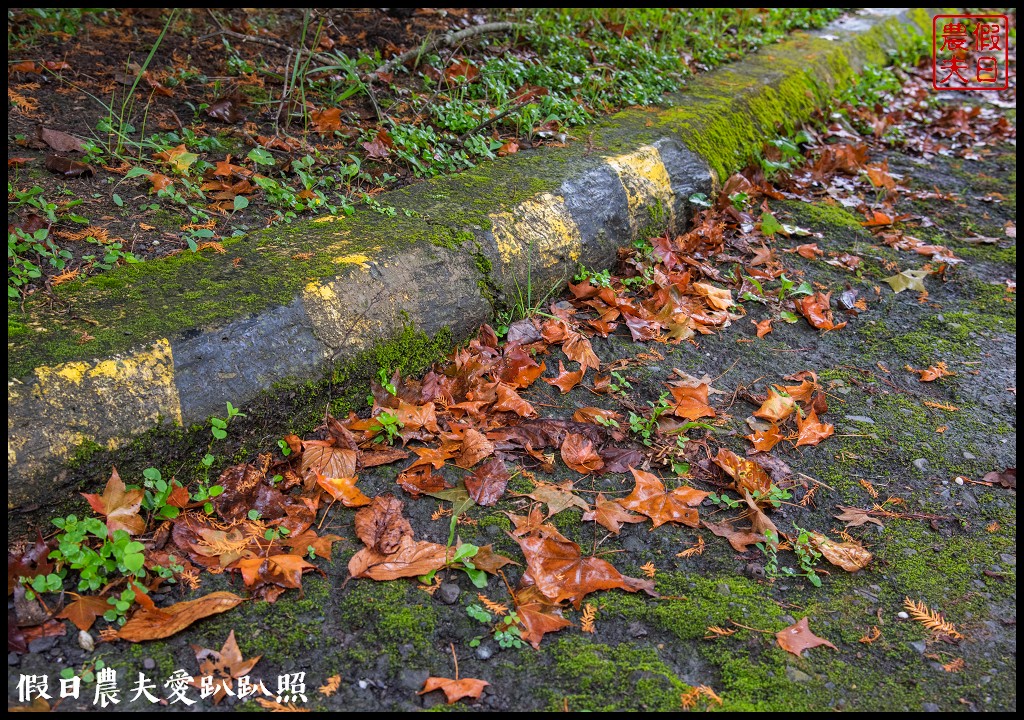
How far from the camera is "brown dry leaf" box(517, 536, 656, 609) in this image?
1.84 meters

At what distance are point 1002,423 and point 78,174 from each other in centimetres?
352

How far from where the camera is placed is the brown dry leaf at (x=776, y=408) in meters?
2.51

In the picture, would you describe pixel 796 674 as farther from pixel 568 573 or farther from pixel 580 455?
pixel 580 455

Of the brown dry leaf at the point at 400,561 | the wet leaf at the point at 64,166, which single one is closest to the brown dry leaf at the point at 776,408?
the brown dry leaf at the point at 400,561

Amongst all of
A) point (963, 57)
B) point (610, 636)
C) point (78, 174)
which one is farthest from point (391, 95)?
point (963, 57)

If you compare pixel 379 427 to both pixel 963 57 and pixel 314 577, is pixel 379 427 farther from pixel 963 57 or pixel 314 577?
pixel 963 57

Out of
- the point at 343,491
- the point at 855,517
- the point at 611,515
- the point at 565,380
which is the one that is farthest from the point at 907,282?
the point at 343,491

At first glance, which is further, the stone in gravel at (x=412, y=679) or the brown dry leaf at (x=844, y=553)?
the brown dry leaf at (x=844, y=553)

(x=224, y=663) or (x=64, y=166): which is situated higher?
(x=64, y=166)

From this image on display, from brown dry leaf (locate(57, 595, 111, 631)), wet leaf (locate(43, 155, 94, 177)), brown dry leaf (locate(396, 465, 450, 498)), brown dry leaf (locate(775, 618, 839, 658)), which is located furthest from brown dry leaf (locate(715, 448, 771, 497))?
wet leaf (locate(43, 155, 94, 177))

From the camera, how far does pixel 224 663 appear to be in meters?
1.63

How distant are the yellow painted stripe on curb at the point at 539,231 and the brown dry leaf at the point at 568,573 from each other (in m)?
→ 1.25

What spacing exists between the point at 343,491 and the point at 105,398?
2.21 feet

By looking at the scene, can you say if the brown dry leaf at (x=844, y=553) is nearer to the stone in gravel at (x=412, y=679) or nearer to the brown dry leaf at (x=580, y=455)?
→ the brown dry leaf at (x=580, y=455)
